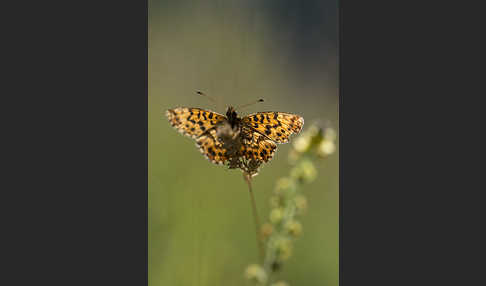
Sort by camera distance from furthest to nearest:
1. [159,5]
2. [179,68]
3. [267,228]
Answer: [179,68]
[159,5]
[267,228]

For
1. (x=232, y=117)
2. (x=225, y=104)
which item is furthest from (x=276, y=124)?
(x=225, y=104)

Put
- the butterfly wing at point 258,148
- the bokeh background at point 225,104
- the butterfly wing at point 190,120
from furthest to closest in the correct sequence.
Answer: the bokeh background at point 225,104, the butterfly wing at point 190,120, the butterfly wing at point 258,148

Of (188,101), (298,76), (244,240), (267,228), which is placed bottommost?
(244,240)

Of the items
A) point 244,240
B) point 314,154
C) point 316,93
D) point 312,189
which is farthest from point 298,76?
point 314,154

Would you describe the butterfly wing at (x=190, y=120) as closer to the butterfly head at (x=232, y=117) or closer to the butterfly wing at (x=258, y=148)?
the butterfly head at (x=232, y=117)

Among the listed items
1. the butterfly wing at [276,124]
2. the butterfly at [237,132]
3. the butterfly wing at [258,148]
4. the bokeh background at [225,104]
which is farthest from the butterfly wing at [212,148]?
the bokeh background at [225,104]

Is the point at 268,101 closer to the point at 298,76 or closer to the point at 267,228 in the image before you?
the point at 298,76
